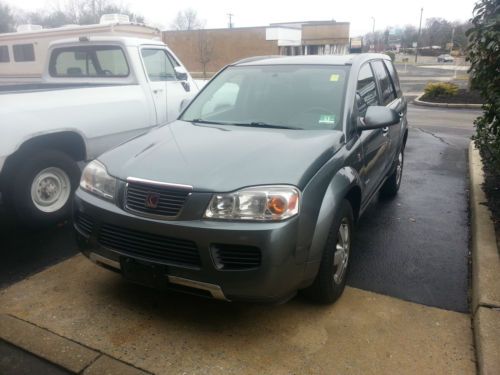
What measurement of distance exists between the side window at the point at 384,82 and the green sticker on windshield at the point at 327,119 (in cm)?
144

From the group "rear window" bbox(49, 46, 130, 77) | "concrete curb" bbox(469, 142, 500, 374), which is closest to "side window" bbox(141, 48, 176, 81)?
"rear window" bbox(49, 46, 130, 77)

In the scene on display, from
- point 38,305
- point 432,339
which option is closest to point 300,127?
point 432,339

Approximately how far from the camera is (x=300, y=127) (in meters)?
3.63

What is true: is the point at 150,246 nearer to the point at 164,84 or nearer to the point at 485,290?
the point at 485,290

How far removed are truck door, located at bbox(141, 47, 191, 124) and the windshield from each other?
175 cm

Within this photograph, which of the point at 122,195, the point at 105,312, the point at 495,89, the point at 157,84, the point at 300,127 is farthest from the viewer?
the point at 157,84

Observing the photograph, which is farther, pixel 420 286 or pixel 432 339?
pixel 420 286

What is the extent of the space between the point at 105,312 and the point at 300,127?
79.3 inches

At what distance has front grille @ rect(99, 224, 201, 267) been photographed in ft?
8.97

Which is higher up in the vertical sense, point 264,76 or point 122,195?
point 264,76

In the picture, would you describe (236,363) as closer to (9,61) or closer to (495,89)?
(495,89)

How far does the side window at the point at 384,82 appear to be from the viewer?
4895 mm

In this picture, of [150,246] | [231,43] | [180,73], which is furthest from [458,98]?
[231,43]

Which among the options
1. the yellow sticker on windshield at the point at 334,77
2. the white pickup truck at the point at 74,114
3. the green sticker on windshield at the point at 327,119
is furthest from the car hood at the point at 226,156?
the white pickup truck at the point at 74,114
